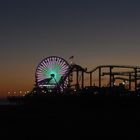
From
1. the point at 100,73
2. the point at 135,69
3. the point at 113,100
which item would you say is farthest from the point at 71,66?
the point at 113,100

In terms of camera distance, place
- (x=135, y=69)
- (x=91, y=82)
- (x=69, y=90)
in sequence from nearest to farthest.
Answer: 1. (x=135, y=69)
2. (x=91, y=82)
3. (x=69, y=90)

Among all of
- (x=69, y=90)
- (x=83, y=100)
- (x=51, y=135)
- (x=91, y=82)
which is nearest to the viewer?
(x=51, y=135)

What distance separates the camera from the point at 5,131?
26766 mm

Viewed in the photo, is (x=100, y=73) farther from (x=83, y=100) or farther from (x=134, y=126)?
(x=134, y=126)

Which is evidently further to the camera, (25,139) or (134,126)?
(134,126)

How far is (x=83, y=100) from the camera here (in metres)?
66.2

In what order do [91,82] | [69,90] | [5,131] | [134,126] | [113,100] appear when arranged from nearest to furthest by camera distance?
[5,131], [134,126], [113,100], [91,82], [69,90]

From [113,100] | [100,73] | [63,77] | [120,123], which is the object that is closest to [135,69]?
[100,73]

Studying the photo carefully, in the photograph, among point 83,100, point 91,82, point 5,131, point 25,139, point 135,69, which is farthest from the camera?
point 91,82

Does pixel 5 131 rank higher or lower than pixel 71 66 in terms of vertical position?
lower

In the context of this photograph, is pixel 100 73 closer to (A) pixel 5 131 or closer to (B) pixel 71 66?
(B) pixel 71 66

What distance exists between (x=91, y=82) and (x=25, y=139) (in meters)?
61.5

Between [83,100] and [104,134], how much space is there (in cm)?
4066

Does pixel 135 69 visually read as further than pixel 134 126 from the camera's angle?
Yes
